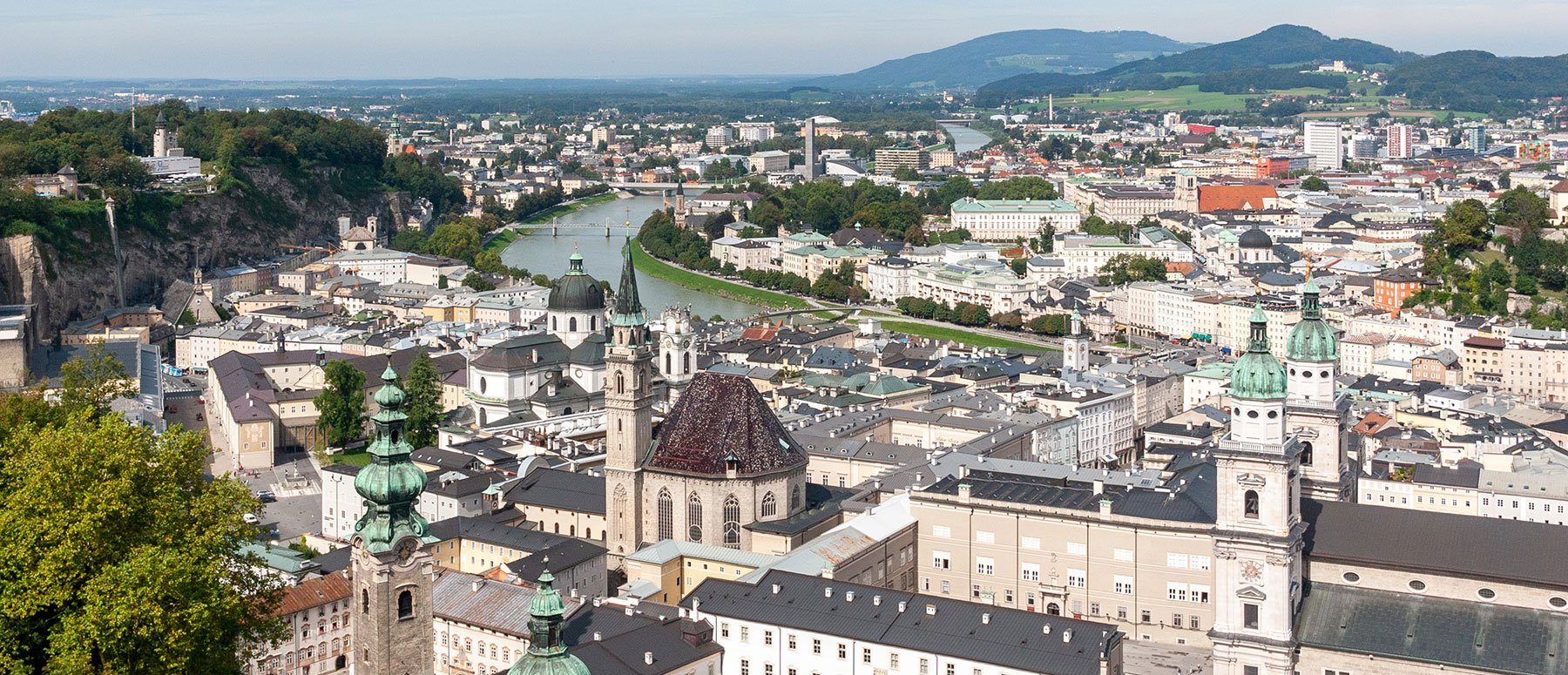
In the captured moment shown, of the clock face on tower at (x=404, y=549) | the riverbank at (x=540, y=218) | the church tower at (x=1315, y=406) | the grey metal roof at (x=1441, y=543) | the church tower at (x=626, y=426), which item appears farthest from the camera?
the riverbank at (x=540, y=218)

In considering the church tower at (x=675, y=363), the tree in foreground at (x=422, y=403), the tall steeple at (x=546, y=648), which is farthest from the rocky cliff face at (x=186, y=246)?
the tall steeple at (x=546, y=648)

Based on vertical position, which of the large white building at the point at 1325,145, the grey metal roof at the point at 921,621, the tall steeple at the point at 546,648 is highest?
the large white building at the point at 1325,145

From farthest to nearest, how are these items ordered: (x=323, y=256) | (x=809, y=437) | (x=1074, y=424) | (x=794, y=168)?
(x=794, y=168)
(x=323, y=256)
(x=1074, y=424)
(x=809, y=437)

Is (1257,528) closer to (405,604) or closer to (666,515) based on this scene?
(666,515)

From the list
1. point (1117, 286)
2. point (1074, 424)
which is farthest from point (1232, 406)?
point (1117, 286)

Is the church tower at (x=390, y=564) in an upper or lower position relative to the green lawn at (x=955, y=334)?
upper

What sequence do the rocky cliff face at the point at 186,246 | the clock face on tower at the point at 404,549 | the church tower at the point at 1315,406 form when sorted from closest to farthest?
the clock face on tower at the point at 404,549, the church tower at the point at 1315,406, the rocky cliff face at the point at 186,246

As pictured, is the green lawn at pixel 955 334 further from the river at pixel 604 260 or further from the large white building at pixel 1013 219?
the large white building at pixel 1013 219

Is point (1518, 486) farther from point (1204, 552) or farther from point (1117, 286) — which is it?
point (1117, 286)
